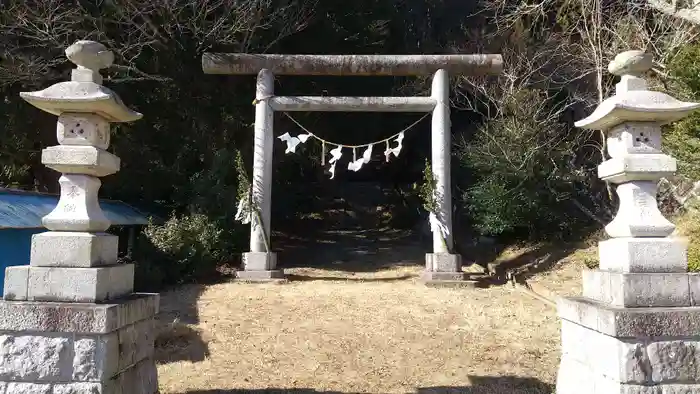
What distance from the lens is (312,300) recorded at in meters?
8.05

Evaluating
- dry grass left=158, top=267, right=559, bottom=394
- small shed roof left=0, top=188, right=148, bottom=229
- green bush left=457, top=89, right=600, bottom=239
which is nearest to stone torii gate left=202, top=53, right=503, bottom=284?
dry grass left=158, top=267, right=559, bottom=394

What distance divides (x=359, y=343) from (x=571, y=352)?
9.46 feet

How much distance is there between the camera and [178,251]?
9.55 metres

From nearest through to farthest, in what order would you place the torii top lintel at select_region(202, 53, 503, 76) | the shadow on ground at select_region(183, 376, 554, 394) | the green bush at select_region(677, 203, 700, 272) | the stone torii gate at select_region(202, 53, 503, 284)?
the shadow on ground at select_region(183, 376, 554, 394), the green bush at select_region(677, 203, 700, 272), the stone torii gate at select_region(202, 53, 503, 284), the torii top lintel at select_region(202, 53, 503, 76)

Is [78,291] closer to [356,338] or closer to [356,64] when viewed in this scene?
[356,338]

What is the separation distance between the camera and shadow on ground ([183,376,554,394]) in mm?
4879

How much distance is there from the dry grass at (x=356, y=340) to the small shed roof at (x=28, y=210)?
2.14 meters

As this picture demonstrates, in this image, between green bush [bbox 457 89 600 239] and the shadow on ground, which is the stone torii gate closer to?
green bush [bbox 457 89 600 239]

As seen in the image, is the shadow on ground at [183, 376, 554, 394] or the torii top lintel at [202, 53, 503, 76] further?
the torii top lintel at [202, 53, 503, 76]

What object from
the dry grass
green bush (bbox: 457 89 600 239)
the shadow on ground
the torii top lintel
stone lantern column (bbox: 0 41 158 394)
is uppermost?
the torii top lintel

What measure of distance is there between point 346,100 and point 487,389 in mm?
6680

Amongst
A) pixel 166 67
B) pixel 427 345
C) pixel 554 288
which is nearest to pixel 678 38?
pixel 554 288

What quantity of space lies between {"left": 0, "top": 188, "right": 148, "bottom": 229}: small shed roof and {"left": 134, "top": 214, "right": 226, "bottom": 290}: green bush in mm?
617

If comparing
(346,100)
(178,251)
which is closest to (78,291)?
(178,251)
